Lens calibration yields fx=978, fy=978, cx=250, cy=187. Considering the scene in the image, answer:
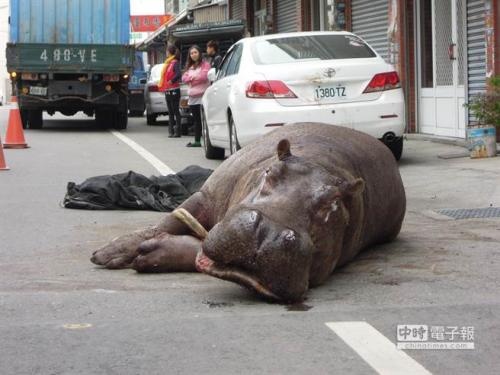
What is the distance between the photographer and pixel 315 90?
37.9 feet

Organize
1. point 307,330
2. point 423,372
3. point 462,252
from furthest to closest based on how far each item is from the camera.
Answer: point 462,252 < point 307,330 < point 423,372

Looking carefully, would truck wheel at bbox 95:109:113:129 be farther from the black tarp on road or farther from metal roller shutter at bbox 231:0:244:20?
the black tarp on road

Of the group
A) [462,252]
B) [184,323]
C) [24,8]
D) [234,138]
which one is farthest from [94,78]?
[184,323]

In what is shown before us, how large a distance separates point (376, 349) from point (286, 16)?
24.0 meters

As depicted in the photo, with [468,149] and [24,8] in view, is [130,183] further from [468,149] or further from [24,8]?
[24,8]

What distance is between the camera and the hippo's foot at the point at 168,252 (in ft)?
19.5

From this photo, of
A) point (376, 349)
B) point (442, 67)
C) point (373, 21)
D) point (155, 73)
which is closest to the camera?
point (376, 349)

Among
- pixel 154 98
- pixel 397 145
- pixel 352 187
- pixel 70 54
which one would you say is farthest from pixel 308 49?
pixel 154 98

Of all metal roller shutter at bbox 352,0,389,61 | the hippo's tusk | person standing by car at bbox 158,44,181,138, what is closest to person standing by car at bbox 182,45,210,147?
person standing by car at bbox 158,44,181,138

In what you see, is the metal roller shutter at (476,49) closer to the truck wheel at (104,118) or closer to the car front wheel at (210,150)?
the car front wheel at (210,150)

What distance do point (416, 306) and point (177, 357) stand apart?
4.90 ft

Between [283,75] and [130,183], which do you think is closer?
[130,183]

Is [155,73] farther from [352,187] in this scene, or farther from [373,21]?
[352,187]

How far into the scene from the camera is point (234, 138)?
40.8ft
